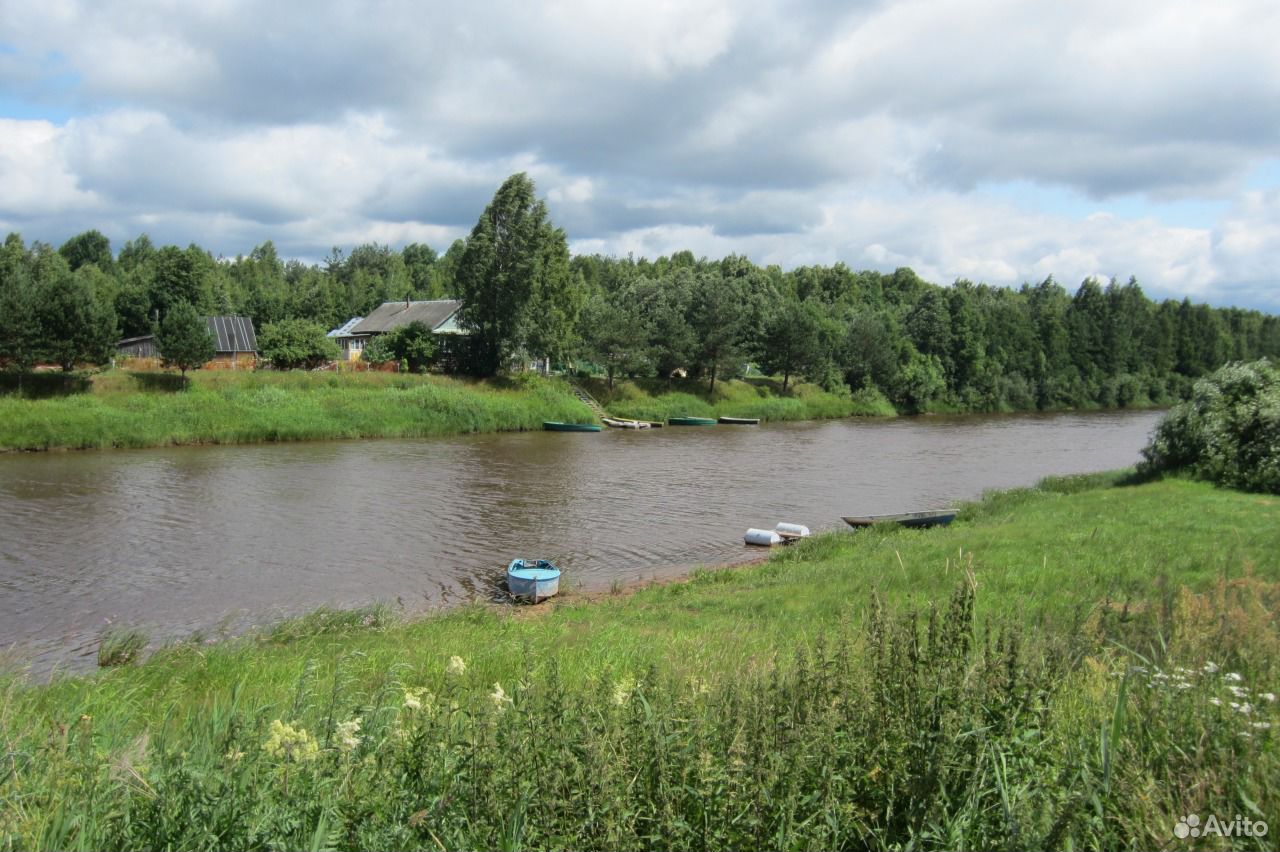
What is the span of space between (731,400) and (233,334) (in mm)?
45106

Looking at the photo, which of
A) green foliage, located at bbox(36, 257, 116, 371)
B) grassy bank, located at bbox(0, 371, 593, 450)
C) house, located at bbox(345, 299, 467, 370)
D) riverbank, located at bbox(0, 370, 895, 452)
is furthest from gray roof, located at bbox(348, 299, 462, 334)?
green foliage, located at bbox(36, 257, 116, 371)

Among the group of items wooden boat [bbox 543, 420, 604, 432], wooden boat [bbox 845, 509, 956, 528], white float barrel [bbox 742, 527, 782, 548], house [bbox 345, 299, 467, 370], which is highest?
house [bbox 345, 299, 467, 370]

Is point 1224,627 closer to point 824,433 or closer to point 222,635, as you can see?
point 222,635

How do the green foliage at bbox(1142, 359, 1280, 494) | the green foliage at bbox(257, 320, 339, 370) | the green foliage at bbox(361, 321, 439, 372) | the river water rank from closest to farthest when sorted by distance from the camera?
the river water → the green foliage at bbox(1142, 359, 1280, 494) → the green foliage at bbox(257, 320, 339, 370) → the green foliage at bbox(361, 321, 439, 372)

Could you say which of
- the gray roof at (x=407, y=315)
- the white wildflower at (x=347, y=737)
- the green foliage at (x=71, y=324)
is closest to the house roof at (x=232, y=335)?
the gray roof at (x=407, y=315)

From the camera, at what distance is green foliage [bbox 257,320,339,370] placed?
6347 cm

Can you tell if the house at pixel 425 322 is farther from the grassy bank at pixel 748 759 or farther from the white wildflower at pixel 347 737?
the white wildflower at pixel 347 737

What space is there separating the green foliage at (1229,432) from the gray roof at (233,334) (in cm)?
6877

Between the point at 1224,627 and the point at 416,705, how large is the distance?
20.1 feet

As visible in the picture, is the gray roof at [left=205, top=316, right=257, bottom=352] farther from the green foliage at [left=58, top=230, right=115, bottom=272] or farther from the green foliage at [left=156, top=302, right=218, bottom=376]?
the green foliage at [left=58, top=230, right=115, bottom=272]

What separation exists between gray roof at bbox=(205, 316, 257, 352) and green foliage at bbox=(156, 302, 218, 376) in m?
22.5

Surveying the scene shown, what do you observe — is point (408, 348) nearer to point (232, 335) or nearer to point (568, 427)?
point (568, 427)

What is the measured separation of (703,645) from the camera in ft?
32.1

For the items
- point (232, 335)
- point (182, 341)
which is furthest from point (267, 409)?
point (232, 335)
